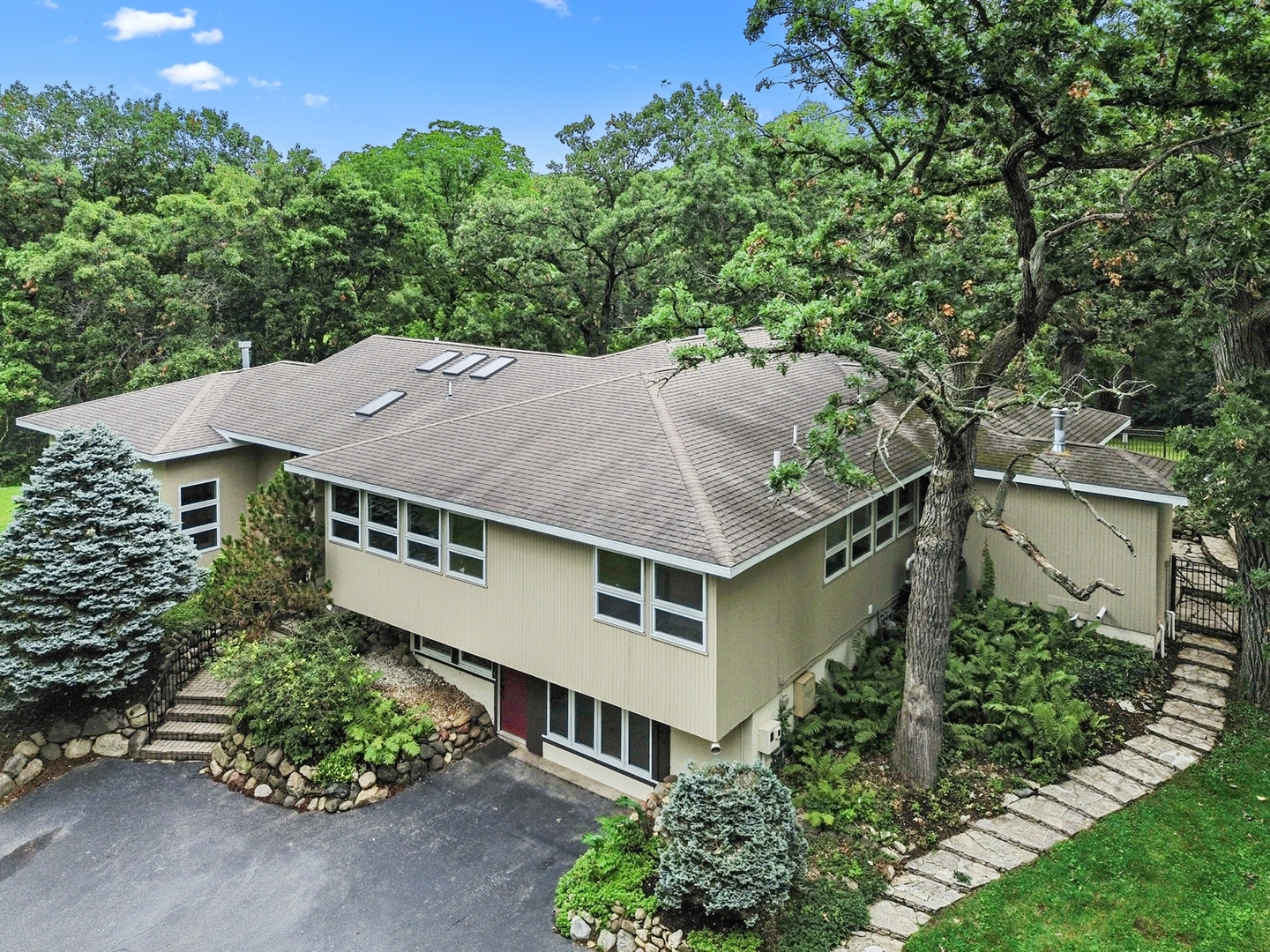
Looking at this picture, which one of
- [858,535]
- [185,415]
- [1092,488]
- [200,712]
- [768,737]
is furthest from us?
[185,415]

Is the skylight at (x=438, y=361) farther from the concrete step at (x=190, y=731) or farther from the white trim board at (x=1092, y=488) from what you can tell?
the white trim board at (x=1092, y=488)

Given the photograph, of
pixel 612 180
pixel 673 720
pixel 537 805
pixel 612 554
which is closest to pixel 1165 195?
pixel 612 554

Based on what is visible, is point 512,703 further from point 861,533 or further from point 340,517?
point 861,533

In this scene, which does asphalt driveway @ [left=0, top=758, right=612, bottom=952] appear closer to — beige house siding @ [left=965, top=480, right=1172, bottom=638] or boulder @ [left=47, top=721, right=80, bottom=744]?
boulder @ [left=47, top=721, right=80, bottom=744]

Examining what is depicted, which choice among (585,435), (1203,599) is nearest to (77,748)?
(585,435)

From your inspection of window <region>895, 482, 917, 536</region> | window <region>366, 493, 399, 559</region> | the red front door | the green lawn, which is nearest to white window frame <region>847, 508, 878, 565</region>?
window <region>895, 482, 917, 536</region>

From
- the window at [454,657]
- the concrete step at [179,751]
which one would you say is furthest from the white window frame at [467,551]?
the concrete step at [179,751]
